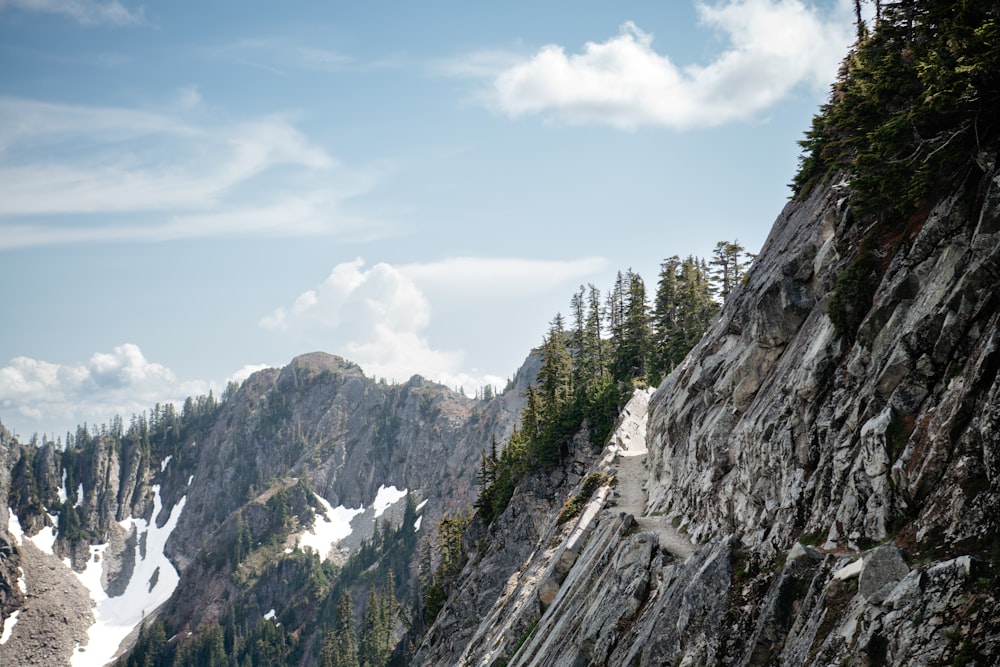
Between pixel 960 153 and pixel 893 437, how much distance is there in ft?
29.0

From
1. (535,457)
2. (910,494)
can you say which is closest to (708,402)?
(910,494)

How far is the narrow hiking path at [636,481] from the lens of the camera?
3039cm

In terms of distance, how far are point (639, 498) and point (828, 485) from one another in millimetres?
23498

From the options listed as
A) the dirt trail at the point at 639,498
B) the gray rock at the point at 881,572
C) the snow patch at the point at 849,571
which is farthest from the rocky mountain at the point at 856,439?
the dirt trail at the point at 639,498

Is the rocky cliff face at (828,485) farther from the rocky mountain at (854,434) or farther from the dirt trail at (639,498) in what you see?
the dirt trail at (639,498)

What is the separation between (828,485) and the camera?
20312 mm

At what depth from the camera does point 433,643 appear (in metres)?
74.1

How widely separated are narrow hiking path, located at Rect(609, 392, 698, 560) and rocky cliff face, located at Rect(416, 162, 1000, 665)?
1.24 ft

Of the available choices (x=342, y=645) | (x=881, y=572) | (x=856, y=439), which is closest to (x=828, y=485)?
(x=856, y=439)

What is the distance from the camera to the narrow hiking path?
30388 mm

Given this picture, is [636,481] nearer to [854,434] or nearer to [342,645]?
[854,434]

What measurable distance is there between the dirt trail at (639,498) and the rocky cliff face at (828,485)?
0.31 meters

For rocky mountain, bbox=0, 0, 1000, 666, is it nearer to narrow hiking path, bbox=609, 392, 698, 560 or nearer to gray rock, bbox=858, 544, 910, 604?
gray rock, bbox=858, 544, 910, 604

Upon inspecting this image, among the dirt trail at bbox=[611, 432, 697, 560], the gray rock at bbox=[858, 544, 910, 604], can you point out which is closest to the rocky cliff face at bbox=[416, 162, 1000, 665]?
the gray rock at bbox=[858, 544, 910, 604]
